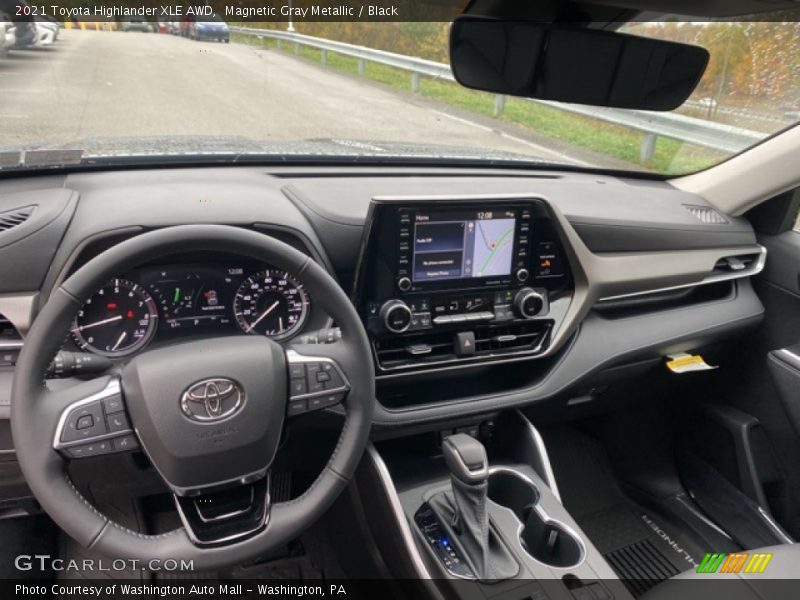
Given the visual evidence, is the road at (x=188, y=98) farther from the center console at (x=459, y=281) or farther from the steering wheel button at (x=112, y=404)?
the steering wheel button at (x=112, y=404)

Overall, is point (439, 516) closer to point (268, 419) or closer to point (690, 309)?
point (268, 419)

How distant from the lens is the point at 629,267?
103 inches

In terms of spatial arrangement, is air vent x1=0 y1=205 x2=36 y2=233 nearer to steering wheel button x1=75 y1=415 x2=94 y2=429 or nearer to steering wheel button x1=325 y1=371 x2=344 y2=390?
steering wheel button x1=75 y1=415 x2=94 y2=429

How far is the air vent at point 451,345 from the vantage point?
2.28 metres

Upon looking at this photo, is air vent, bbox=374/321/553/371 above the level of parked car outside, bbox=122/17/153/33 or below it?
below

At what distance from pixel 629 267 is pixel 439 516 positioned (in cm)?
124

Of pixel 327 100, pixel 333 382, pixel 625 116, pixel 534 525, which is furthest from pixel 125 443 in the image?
pixel 625 116

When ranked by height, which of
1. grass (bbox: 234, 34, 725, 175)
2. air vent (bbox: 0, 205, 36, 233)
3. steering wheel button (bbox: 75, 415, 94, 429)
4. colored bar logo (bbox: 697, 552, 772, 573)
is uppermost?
grass (bbox: 234, 34, 725, 175)

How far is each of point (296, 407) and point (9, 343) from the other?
2.72ft

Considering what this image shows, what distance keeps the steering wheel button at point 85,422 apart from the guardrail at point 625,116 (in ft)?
Answer: 4.56

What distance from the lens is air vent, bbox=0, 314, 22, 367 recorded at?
5.88 feet

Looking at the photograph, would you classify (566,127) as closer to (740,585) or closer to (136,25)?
(136,25)

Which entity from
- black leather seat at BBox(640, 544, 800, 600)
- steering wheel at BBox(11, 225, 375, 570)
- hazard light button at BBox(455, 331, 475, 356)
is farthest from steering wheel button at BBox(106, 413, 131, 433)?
black leather seat at BBox(640, 544, 800, 600)

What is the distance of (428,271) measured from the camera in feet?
7.40
